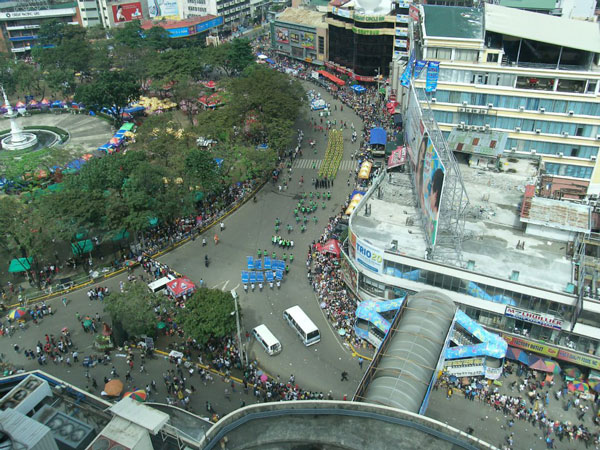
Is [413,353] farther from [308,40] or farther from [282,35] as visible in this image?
[282,35]

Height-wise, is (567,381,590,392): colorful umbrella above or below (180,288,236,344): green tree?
below

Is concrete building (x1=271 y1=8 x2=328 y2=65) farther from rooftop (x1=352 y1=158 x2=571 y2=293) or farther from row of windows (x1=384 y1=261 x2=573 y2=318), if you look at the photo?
row of windows (x1=384 y1=261 x2=573 y2=318)

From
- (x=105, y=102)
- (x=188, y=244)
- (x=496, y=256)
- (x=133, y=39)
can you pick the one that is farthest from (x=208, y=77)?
(x=496, y=256)

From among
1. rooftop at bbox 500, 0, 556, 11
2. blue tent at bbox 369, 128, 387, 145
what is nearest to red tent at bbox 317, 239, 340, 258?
blue tent at bbox 369, 128, 387, 145

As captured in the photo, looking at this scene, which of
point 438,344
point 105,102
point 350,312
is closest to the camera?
point 438,344

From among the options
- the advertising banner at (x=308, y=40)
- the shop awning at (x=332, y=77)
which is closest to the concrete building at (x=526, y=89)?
the shop awning at (x=332, y=77)

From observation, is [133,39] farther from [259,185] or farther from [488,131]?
[488,131]
